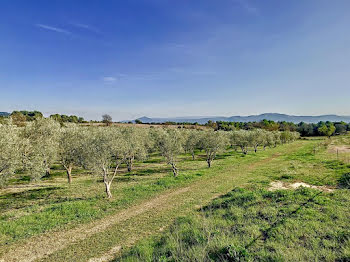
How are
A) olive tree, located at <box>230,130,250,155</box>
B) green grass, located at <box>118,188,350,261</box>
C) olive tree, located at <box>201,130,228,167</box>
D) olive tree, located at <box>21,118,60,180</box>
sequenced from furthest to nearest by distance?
olive tree, located at <box>230,130,250,155</box>
olive tree, located at <box>201,130,228,167</box>
olive tree, located at <box>21,118,60,180</box>
green grass, located at <box>118,188,350,261</box>

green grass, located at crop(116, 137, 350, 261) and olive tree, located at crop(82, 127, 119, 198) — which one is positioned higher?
olive tree, located at crop(82, 127, 119, 198)

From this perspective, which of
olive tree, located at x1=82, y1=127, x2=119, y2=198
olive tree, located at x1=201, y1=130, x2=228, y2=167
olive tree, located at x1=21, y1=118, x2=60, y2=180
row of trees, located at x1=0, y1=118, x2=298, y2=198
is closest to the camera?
row of trees, located at x1=0, y1=118, x2=298, y2=198

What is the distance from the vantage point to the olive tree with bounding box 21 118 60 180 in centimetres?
2191

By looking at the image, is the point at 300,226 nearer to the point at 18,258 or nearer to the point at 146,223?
the point at 146,223

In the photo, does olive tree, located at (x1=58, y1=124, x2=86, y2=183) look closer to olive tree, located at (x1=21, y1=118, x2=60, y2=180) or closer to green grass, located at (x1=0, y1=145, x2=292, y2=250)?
olive tree, located at (x1=21, y1=118, x2=60, y2=180)

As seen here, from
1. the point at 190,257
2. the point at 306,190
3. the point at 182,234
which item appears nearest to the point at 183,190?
the point at 182,234

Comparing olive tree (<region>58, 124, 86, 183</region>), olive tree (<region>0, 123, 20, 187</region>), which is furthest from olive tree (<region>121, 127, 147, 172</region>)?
olive tree (<region>0, 123, 20, 187</region>)

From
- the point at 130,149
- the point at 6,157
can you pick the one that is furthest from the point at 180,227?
the point at 130,149

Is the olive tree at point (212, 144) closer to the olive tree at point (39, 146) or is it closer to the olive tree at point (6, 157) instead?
the olive tree at point (39, 146)

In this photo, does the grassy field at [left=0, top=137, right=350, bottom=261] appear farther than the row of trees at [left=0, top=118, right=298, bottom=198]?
No

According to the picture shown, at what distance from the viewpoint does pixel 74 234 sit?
13211 millimetres

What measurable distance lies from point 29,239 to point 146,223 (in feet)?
28.9

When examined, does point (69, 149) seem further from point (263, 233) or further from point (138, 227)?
point (263, 233)

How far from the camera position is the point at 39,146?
26.5 m
